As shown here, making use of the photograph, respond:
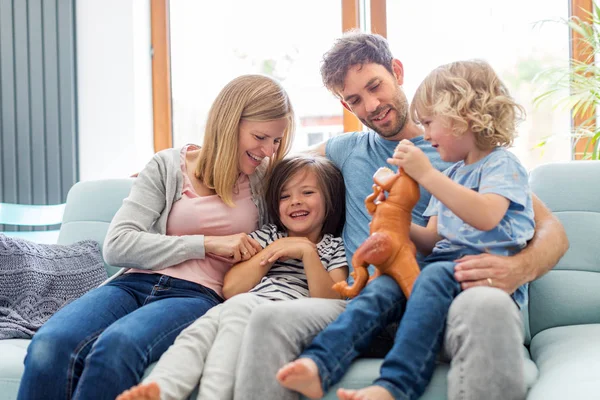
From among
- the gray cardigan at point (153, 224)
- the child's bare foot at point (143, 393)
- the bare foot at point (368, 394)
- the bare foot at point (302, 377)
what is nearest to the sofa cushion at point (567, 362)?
the bare foot at point (368, 394)

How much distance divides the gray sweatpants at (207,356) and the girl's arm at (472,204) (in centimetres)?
56

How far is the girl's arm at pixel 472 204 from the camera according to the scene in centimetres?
144

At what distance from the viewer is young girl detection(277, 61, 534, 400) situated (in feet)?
4.36

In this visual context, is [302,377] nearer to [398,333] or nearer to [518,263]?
[398,333]

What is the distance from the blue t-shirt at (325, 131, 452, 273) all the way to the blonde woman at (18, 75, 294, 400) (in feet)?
0.62

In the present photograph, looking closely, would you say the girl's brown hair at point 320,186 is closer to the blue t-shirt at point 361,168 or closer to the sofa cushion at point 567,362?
the blue t-shirt at point 361,168

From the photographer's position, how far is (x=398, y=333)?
1369mm

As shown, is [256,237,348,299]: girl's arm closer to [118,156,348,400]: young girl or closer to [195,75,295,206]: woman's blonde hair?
[118,156,348,400]: young girl

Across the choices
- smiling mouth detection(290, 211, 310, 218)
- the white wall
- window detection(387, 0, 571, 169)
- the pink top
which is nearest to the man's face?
smiling mouth detection(290, 211, 310, 218)

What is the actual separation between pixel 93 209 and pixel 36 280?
14.9 inches

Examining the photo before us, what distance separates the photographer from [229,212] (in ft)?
6.45

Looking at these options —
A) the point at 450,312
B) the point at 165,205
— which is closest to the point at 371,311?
the point at 450,312

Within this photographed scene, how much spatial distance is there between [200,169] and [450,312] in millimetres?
919

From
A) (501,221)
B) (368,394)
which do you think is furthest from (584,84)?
(368,394)
